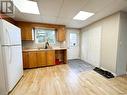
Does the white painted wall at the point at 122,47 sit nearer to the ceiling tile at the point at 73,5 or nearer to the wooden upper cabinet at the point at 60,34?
the ceiling tile at the point at 73,5

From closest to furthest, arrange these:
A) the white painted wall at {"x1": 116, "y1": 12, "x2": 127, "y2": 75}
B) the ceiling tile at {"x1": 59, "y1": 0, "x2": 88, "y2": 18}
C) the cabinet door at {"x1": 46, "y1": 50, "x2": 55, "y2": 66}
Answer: the ceiling tile at {"x1": 59, "y1": 0, "x2": 88, "y2": 18} → the white painted wall at {"x1": 116, "y1": 12, "x2": 127, "y2": 75} → the cabinet door at {"x1": 46, "y1": 50, "x2": 55, "y2": 66}

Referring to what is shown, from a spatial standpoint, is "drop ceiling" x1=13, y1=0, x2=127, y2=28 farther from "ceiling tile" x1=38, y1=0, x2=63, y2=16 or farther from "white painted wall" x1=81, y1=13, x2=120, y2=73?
"white painted wall" x1=81, y1=13, x2=120, y2=73

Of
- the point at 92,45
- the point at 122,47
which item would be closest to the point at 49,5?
the point at 122,47

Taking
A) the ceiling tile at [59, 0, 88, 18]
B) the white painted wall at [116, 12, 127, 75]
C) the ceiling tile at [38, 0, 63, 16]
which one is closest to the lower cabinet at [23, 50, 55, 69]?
the ceiling tile at [38, 0, 63, 16]

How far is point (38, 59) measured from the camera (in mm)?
3928

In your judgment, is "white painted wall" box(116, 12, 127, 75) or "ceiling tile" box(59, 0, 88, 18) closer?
A: "ceiling tile" box(59, 0, 88, 18)

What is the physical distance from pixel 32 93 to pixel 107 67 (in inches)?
114

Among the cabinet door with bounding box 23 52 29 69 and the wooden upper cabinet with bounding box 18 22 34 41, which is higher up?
the wooden upper cabinet with bounding box 18 22 34 41

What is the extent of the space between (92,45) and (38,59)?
2.92 m

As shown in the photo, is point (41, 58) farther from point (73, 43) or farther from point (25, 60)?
point (73, 43)

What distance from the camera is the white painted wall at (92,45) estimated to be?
3.94 meters

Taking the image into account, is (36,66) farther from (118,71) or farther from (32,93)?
(118,71)

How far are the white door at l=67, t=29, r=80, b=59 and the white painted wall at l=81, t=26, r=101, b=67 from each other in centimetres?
59

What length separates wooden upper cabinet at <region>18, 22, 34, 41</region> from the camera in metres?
3.90
